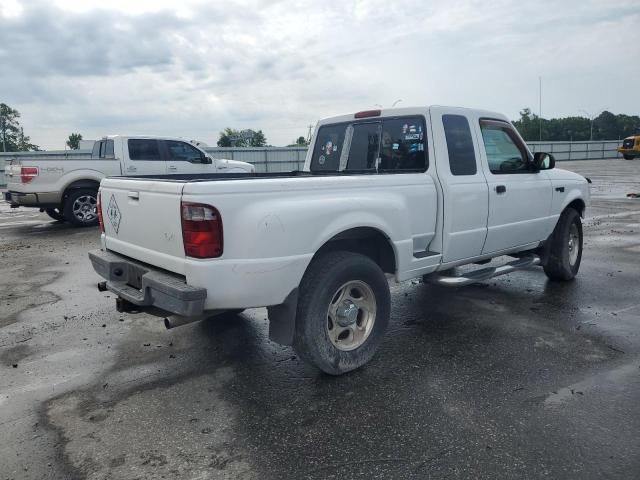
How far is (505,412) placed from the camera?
3133 millimetres

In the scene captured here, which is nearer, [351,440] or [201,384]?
[351,440]

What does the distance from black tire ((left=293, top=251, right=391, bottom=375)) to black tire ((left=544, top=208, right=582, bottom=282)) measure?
10.1 ft

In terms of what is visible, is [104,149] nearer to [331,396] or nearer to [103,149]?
[103,149]

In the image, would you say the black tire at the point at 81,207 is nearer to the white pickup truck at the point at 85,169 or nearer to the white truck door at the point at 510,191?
the white pickup truck at the point at 85,169

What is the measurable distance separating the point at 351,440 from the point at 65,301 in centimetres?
412

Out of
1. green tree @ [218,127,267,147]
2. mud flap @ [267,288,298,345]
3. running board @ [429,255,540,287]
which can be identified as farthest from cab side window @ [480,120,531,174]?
green tree @ [218,127,267,147]

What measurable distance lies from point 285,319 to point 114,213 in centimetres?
165

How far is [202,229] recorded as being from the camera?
9.85ft

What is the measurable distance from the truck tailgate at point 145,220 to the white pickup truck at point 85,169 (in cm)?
769

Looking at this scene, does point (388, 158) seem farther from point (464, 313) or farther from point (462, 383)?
point (462, 383)

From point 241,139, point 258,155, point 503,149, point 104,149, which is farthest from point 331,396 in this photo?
point 241,139

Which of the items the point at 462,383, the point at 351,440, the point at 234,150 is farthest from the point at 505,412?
the point at 234,150

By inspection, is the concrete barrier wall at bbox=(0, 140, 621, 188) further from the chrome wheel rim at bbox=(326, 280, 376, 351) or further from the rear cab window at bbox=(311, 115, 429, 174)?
the chrome wheel rim at bbox=(326, 280, 376, 351)

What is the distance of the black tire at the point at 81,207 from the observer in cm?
1108
